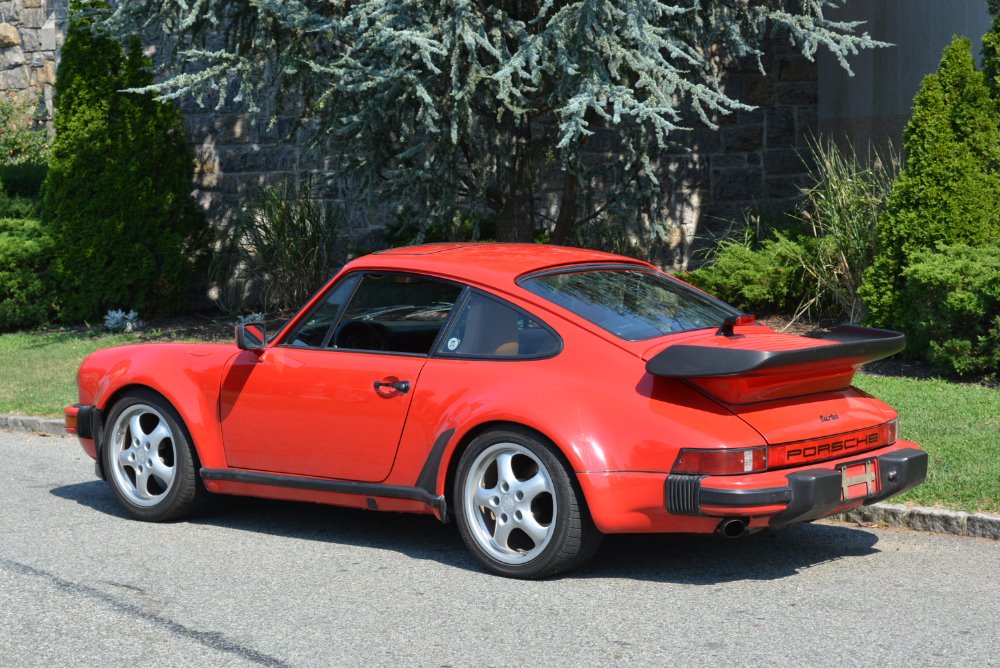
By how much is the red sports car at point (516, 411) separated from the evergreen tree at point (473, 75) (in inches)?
164

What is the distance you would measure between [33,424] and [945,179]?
7851mm

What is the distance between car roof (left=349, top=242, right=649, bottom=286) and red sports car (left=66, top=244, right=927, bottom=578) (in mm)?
15

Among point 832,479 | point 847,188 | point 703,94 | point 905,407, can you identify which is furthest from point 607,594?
point 847,188

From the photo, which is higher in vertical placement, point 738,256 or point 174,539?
point 738,256

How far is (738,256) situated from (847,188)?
4.32 ft

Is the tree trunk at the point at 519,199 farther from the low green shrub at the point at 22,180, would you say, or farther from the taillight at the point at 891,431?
the low green shrub at the point at 22,180

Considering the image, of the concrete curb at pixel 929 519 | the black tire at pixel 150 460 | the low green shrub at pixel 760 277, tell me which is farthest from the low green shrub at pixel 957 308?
the black tire at pixel 150 460

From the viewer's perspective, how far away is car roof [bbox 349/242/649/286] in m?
6.28

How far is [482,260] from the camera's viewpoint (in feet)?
21.2

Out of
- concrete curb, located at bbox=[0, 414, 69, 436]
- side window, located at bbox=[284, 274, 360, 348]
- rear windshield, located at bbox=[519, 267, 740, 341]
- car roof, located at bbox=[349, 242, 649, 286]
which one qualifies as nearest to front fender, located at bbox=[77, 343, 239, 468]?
side window, located at bbox=[284, 274, 360, 348]

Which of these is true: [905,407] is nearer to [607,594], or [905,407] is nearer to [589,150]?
[607,594]

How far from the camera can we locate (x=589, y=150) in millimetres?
16219

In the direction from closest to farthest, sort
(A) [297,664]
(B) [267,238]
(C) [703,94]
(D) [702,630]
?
(A) [297,664] < (D) [702,630] < (C) [703,94] < (B) [267,238]

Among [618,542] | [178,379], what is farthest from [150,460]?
[618,542]
